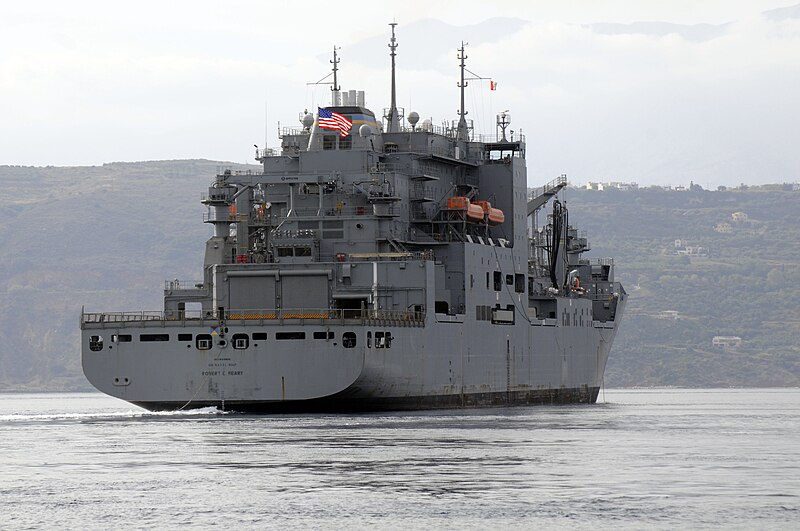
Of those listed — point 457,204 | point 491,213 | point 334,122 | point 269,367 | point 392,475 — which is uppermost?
point 334,122

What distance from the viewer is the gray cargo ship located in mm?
60594

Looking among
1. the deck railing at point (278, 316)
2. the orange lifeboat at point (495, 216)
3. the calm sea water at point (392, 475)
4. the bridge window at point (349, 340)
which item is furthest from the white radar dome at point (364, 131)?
the calm sea water at point (392, 475)

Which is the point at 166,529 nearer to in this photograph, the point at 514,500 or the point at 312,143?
the point at 514,500

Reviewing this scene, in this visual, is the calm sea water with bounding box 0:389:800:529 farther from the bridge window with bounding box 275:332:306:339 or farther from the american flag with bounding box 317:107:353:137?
the american flag with bounding box 317:107:353:137

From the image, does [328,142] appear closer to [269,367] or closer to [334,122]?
[334,122]

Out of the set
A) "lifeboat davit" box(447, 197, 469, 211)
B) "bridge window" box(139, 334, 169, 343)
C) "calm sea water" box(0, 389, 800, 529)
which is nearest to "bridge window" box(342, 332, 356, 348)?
"calm sea water" box(0, 389, 800, 529)

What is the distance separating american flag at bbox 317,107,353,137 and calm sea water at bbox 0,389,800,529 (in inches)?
635

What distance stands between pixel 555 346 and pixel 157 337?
28.1 meters

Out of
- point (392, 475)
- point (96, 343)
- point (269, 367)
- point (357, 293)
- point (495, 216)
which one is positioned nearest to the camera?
point (392, 475)

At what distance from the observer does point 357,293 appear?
6519 centimetres

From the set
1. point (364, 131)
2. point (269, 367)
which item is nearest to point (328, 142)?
point (364, 131)

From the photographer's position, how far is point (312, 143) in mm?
71375

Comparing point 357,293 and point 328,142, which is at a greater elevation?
point 328,142

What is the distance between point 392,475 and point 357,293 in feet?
87.7
